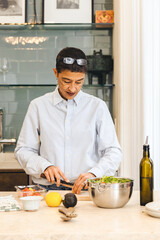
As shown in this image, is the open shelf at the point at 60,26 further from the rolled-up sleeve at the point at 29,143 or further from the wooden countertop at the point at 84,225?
the wooden countertop at the point at 84,225

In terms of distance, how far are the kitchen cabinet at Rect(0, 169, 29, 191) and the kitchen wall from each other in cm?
65

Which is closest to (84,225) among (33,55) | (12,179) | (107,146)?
(107,146)

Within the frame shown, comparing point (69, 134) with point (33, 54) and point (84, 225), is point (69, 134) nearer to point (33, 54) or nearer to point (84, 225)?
point (84, 225)

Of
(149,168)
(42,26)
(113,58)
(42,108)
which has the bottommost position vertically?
(149,168)

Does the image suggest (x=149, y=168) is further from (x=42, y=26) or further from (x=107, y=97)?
(x=42, y=26)

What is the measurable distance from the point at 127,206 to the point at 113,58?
2.53 metres

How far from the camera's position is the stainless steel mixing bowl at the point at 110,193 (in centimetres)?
171

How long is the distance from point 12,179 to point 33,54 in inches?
54.8

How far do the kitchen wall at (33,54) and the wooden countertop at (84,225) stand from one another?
250 centimetres

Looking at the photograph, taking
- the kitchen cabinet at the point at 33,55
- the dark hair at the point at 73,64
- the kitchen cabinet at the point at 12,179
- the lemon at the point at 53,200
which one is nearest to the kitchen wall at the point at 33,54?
the kitchen cabinet at the point at 33,55

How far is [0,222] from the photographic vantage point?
152 cm

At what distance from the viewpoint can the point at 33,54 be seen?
4191mm

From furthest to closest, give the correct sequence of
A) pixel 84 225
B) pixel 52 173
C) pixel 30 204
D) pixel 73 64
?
pixel 73 64 < pixel 52 173 < pixel 30 204 < pixel 84 225

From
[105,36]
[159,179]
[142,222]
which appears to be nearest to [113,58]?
[105,36]
